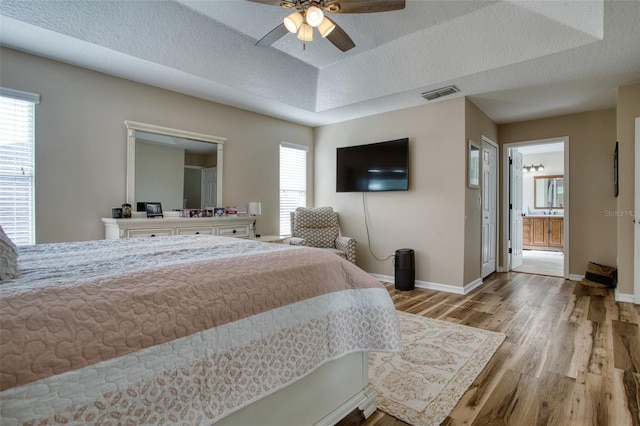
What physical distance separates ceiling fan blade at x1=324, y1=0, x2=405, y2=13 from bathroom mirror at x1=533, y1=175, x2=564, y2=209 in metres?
8.48

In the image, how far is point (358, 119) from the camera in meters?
5.11

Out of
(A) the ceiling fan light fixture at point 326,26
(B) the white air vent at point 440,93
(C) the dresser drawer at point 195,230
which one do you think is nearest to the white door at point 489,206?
(B) the white air vent at point 440,93

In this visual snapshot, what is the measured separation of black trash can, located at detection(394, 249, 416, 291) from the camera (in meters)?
Answer: 4.23

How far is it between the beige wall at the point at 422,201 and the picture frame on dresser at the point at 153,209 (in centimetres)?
285

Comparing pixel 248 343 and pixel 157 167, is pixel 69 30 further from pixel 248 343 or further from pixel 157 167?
pixel 248 343

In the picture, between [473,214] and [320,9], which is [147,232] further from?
[473,214]

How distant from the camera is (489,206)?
5.08 meters

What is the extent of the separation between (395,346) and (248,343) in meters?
0.77

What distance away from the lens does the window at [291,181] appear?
5.28 meters

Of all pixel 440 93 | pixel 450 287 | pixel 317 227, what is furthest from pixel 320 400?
pixel 440 93

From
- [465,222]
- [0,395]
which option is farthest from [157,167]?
[465,222]

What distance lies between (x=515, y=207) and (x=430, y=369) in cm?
469

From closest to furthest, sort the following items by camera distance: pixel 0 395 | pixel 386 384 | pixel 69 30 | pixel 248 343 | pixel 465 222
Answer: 1. pixel 0 395
2. pixel 248 343
3. pixel 386 384
4. pixel 69 30
5. pixel 465 222

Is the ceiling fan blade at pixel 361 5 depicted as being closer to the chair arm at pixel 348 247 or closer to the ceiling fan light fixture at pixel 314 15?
the ceiling fan light fixture at pixel 314 15
